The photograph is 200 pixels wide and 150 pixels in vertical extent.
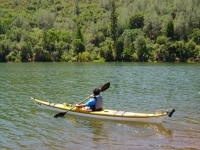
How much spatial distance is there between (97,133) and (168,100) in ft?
45.1

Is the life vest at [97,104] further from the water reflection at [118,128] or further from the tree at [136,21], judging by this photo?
the tree at [136,21]

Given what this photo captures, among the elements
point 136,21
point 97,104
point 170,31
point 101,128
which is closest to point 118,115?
point 101,128

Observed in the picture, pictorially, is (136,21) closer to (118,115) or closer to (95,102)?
(95,102)

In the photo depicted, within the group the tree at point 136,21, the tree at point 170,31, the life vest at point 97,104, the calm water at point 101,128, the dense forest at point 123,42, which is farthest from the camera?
the tree at point 136,21

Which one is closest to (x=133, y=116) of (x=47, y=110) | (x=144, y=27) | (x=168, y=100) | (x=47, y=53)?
(x=47, y=110)

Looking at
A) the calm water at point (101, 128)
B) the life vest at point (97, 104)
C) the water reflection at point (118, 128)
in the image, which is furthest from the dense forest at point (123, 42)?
the water reflection at point (118, 128)

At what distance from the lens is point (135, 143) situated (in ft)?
56.1

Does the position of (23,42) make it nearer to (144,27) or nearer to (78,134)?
(144,27)

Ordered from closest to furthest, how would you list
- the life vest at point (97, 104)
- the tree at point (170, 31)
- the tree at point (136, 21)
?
the life vest at point (97, 104), the tree at point (170, 31), the tree at point (136, 21)

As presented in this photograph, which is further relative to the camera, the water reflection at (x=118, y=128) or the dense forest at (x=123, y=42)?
the dense forest at (x=123, y=42)

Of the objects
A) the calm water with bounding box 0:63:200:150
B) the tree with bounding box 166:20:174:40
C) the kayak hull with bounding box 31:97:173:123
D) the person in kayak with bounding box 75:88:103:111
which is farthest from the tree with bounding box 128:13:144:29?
the person in kayak with bounding box 75:88:103:111

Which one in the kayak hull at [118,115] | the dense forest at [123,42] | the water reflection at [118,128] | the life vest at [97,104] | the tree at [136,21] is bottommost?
the water reflection at [118,128]

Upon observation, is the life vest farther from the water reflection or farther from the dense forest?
the dense forest

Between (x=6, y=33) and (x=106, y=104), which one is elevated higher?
(x=6, y=33)
